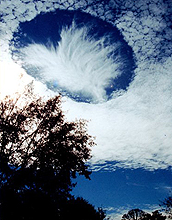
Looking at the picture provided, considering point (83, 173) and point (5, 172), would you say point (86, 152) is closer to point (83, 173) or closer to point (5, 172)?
point (83, 173)

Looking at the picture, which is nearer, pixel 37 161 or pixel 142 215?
pixel 37 161

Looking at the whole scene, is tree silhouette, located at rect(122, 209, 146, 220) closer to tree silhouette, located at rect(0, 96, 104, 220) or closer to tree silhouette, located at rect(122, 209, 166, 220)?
tree silhouette, located at rect(122, 209, 166, 220)

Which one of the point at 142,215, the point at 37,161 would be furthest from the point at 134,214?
the point at 37,161

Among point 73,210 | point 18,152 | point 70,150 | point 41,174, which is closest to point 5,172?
point 18,152

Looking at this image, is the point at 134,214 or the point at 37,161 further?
the point at 134,214

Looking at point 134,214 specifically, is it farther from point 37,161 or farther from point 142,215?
point 37,161

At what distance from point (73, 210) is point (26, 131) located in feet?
57.0

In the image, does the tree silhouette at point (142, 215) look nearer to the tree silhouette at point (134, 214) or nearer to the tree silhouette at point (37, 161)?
the tree silhouette at point (134, 214)

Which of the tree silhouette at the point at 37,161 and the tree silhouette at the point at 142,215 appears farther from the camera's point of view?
the tree silhouette at the point at 142,215

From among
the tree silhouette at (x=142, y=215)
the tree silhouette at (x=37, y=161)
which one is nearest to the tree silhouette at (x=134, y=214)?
the tree silhouette at (x=142, y=215)

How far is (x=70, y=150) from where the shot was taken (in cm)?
1095

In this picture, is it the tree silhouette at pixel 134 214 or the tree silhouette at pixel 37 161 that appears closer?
the tree silhouette at pixel 37 161

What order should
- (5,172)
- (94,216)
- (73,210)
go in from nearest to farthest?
(5,172)
(73,210)
(94,216)

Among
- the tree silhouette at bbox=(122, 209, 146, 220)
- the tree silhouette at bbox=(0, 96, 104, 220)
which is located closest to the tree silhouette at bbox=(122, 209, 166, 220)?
the tree silhouette at bbox=(122, 209, 146, 220)
